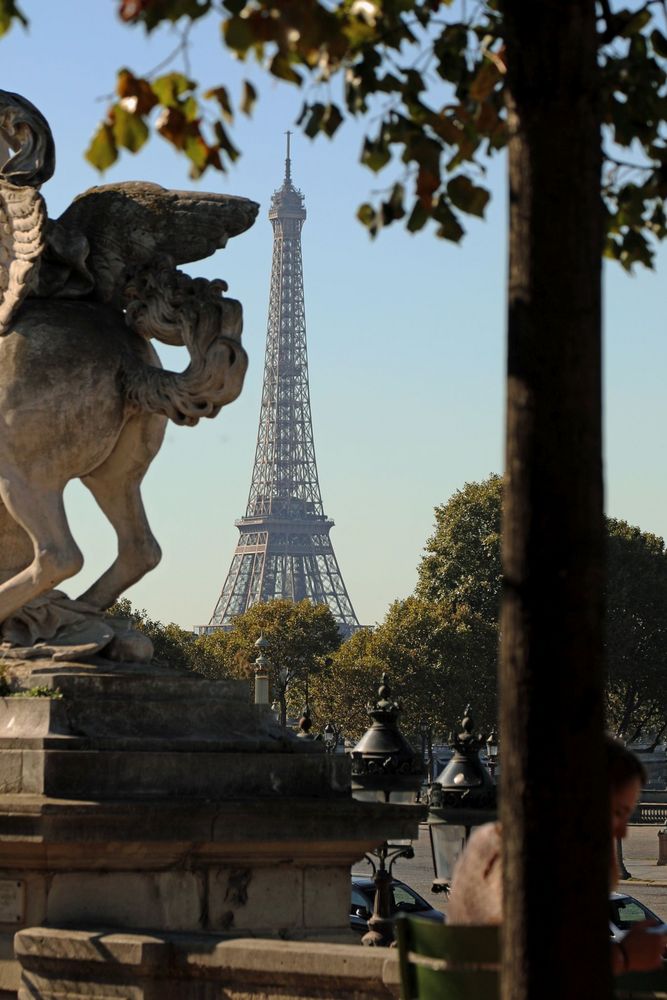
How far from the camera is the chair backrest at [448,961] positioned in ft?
17.5

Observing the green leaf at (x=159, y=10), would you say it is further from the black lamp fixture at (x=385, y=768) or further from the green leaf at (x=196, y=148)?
the black lamp fixture at (x=385, y=768)

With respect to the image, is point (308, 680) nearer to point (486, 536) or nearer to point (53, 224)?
point (486, 536)

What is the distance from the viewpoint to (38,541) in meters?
9.83

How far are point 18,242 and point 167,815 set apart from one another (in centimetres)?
291

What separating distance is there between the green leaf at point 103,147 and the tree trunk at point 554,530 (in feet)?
3.77

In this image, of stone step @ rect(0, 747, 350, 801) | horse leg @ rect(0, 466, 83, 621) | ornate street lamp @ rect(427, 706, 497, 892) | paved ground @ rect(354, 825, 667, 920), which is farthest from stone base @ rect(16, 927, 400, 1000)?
paved ground @ rect(354, 825, 667, 920)

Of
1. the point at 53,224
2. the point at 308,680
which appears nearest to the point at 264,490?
the point at 308,680

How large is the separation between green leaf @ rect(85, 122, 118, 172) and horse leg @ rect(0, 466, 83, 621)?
15.2 feet

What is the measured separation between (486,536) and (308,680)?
31.6 feet

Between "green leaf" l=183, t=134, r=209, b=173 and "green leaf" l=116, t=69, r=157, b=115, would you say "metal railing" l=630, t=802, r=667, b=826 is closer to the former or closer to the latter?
"green leaf" l=183, t=134, r=209, b=173

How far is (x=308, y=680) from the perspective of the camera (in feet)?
286

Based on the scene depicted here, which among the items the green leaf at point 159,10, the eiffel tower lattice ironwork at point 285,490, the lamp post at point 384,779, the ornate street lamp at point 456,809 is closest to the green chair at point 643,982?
the green leaf at point 159,10

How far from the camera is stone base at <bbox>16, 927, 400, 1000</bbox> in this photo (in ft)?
24.2

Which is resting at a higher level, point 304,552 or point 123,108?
point 304,552
